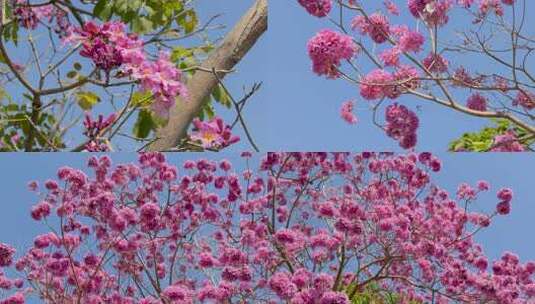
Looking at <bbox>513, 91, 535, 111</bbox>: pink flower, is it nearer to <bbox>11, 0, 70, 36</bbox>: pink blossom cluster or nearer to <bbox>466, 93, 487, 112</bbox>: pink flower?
<bbox>466, 93, 487, 112</bbox>: pink flower

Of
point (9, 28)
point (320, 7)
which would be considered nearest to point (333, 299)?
point (320, 7)

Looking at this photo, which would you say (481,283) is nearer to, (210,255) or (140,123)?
(210,255)

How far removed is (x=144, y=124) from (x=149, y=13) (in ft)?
1.47

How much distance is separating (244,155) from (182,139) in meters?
1.56

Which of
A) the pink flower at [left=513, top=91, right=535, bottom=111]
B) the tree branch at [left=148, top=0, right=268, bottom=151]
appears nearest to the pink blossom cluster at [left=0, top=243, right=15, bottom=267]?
the tree branch at [left=148, top=0, right=268, bottom=151]

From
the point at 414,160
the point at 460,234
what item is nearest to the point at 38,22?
the point at 414,160

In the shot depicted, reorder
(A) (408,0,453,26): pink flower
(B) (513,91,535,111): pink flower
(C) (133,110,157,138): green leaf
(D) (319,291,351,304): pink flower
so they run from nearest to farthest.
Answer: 1. (C) (133,110,157,138): green leaf
2. (A) (408,0,453,26): pink flower
3. (B) (513,91,535,111): pink flower
4. (D) (319,291,351,304): pink flower

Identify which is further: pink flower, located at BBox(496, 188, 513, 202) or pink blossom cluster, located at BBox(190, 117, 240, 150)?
pink flower, located at BBox(496, 188, 513, 202)

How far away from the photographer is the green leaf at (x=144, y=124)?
6.91ft

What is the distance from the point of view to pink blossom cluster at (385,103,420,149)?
2.23m

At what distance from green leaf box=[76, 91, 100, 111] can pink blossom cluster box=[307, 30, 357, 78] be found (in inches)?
28.3

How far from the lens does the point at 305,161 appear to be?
372cm

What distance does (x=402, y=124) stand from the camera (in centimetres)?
223

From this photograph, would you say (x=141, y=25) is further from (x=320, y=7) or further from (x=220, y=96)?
(x=320, y=7)
